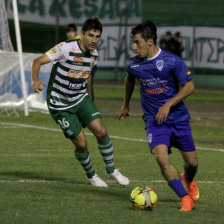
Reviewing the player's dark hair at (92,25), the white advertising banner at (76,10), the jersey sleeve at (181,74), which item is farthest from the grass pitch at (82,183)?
the white advertising banner at (76,10)

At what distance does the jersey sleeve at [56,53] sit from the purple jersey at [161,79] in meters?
1.12

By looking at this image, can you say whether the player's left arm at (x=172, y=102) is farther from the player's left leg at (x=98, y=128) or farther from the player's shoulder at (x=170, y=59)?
the player's left leg at (x=98, y=128)

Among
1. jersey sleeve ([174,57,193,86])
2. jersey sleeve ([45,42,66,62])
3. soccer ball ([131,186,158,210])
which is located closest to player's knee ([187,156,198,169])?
soccer ball ([131,186,158,210])

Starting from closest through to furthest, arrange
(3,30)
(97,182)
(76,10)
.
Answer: (97,182) < (3,30) < (76,10)

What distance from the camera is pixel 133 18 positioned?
30.9m

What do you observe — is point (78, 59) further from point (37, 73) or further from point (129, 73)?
point (129, 73)

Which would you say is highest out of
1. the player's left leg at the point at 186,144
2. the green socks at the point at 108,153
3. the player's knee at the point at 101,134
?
the player's left leg at the point at 186,144

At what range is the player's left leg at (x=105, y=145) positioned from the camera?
28.1 ft

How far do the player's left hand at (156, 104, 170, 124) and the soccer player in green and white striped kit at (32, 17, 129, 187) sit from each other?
1.47 metres

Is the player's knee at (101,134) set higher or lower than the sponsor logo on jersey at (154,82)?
lower

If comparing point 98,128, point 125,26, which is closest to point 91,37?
point 98,128

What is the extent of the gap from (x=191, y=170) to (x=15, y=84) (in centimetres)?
1111

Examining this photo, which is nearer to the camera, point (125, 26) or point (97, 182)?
point (97, 182)

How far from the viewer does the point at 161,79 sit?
738 centimetres
